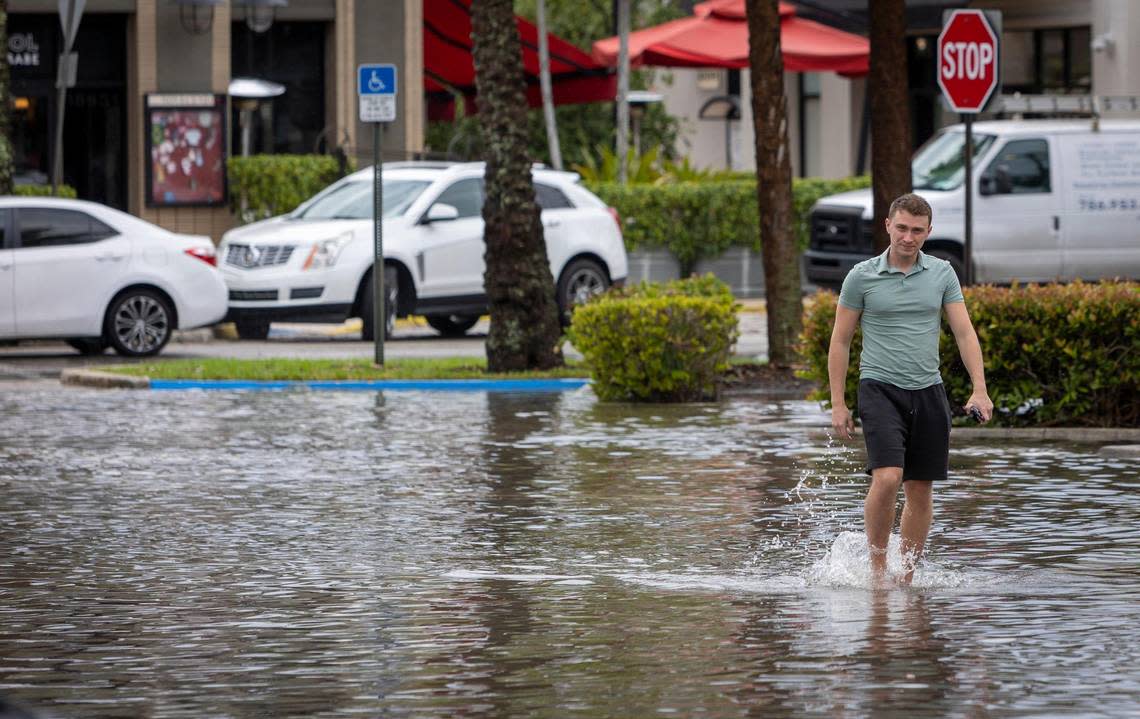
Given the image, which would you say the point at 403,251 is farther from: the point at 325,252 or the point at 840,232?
the point at 840,232

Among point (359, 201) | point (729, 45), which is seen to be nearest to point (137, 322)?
point (359, 201)

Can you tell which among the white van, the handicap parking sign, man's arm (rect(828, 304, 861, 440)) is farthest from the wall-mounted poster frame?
man's arm (rect(828, 304, 861, 440))

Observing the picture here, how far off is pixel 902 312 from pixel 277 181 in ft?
71.4

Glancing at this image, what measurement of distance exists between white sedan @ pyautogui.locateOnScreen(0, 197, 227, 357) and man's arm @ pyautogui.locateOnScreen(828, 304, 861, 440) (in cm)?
1426

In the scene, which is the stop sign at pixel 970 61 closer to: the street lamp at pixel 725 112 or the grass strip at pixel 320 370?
the grass strip at pixel 320 370

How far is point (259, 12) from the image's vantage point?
3181cm

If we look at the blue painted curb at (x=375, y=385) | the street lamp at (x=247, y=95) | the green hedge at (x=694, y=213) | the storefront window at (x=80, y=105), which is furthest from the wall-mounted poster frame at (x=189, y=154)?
the blue painted curb at (x=375, y=385)

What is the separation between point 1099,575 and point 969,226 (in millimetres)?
9653

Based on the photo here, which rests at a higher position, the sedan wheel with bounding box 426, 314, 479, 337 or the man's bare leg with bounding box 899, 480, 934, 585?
the sedan wheel with bounding box 426, 314, 479, 337

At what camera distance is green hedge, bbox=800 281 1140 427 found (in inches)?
602

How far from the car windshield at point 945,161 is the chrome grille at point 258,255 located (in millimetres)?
6858

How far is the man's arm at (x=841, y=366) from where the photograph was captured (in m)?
9.59

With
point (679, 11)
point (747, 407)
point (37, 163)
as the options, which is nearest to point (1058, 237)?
point (747, 407)

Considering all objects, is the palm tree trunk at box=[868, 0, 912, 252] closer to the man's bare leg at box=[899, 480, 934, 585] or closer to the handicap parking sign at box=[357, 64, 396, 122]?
the handicap parking sign at box=[357, 64, 396, 122]
